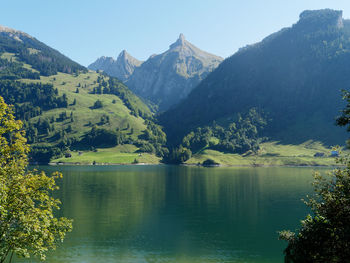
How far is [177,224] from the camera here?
8981cm

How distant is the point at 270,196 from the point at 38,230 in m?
125

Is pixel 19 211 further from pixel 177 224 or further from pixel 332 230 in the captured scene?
pixel 177 224

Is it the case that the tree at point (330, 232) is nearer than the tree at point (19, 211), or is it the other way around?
the tree at point (330, 232)

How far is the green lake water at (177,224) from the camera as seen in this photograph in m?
64.8

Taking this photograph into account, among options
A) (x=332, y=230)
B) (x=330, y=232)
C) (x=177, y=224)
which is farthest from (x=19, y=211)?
(x=177, y=224)

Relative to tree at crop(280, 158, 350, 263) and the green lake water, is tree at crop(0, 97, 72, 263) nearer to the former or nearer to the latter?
tree at crop(280, 158, 350, 263)

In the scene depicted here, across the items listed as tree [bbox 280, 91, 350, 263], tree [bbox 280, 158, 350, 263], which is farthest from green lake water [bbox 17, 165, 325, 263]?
tree [bbox 280, 91, 350, 263]

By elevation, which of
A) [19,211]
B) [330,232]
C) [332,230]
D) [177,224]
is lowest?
[177,224]

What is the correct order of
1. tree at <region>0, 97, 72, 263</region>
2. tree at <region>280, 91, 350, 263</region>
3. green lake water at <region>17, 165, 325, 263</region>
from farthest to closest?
green lake water at <region>17, 165, 325, 263</region> → tree at <region>0, 97, 72, 263</region> → tree at <region>280, 91, 350, 263</region>

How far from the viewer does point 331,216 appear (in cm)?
3006

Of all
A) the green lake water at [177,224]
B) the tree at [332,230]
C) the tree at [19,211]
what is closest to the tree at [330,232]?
the tree at [332,230]

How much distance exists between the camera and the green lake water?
2549 inches

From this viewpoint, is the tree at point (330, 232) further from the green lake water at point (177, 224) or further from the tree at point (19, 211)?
the green lake water at point (177, 224)

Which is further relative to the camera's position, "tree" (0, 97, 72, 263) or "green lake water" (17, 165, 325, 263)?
"green lake water" (17, 165, 325, 263)
